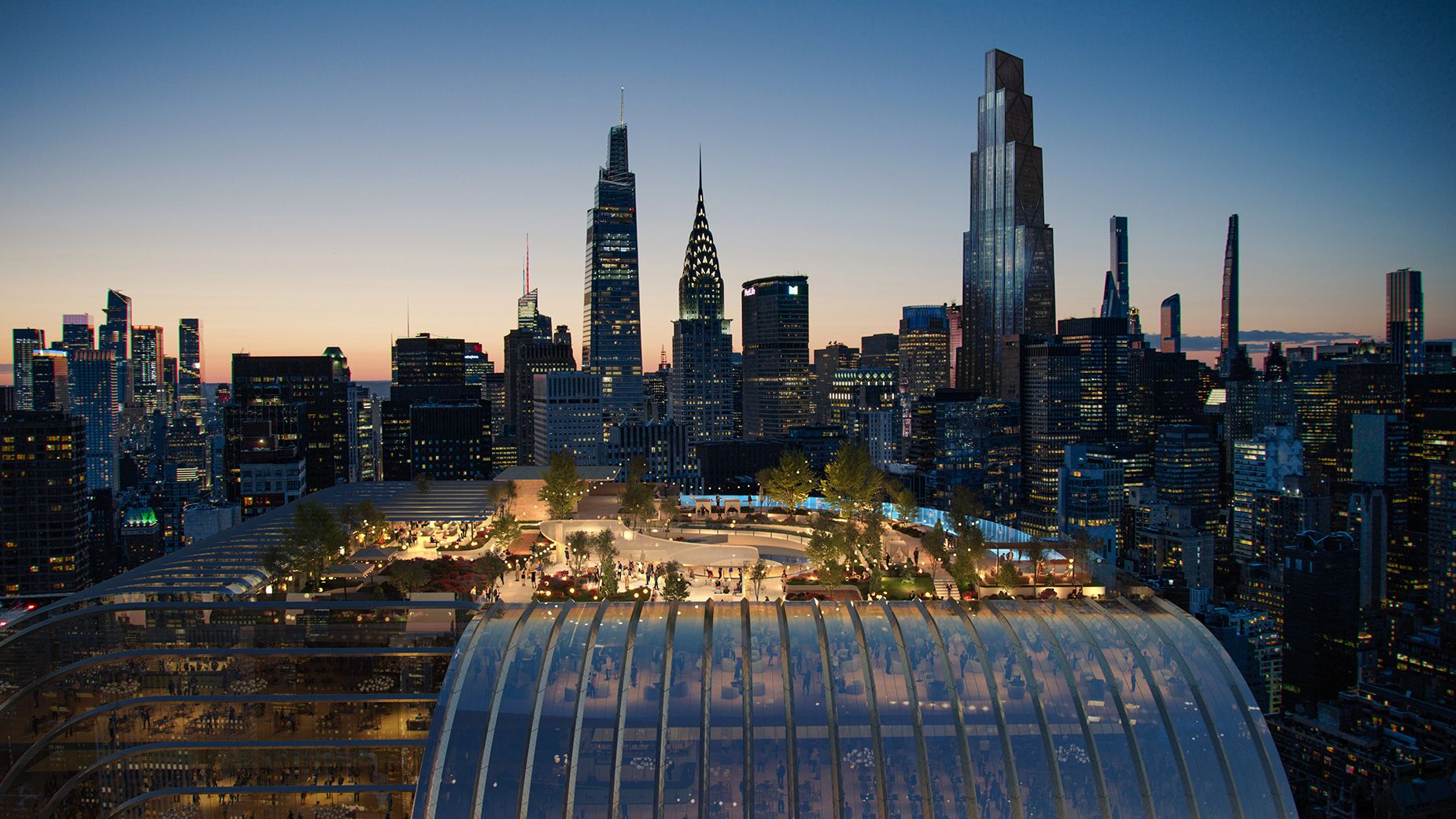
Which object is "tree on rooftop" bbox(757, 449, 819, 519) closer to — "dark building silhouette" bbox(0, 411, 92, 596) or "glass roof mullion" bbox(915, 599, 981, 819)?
"glass roof mullion" bbox(915, 599, 981, 819)

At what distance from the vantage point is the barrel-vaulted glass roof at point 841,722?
53.8 feet

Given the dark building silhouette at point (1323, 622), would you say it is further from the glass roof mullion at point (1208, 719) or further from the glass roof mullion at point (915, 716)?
the glass roof mullion at point (915, 716)

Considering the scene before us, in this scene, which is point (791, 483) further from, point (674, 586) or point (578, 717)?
point (578, 717)

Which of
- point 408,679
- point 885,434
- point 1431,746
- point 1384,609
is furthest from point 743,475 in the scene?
point 408,679

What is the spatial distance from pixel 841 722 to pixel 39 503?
3771 inches

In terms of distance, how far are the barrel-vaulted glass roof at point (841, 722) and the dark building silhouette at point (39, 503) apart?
8878cm

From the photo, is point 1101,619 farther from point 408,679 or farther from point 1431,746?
point 1431,746

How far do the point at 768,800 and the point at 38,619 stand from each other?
857 inches

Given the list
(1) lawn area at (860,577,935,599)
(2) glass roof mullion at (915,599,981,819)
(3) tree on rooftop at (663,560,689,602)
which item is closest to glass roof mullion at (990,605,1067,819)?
(2) glass roof mullion at (915,599,981,819)

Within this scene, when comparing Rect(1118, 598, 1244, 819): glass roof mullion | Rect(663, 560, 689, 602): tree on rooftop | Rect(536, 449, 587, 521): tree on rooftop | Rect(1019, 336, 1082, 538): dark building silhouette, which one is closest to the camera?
Rect(1118, 598, 1244, 819): glass roof mullion

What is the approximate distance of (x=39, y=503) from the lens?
8812 centimetres

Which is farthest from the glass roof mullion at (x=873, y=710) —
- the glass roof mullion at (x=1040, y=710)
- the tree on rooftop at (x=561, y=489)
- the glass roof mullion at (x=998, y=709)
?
the tree on rooftop at (x=561, y=489)

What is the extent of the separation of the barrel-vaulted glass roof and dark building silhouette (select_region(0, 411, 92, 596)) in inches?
3495

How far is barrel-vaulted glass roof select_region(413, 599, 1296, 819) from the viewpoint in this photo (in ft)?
53.8
